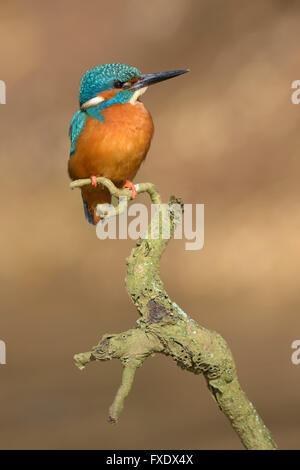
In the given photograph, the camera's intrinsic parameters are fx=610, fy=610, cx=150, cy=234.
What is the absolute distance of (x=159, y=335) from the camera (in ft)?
7.36

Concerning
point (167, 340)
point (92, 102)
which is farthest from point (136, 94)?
point (167, 340)

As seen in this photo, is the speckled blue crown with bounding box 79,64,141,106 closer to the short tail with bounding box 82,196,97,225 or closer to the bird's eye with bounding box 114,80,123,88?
the bird's eye with bounding box 114,80,123,88

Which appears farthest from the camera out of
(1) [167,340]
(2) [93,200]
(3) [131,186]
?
(2) [93,200]

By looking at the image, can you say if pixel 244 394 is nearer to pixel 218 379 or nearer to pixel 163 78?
pixel 218 379

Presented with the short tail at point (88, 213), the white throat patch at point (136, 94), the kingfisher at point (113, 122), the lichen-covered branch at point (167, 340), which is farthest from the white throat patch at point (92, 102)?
the short tail at point (88, 213)

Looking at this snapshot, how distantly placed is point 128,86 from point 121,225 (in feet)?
1.90

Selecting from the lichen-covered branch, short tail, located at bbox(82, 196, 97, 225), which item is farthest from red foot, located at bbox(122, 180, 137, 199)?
short tail, located at bbox(82, 196, 97, 225)

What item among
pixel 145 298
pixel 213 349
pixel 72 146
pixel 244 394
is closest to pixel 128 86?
pixel 72 146

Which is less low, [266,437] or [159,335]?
[159,335]

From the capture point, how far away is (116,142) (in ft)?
7.45

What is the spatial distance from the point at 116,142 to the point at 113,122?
0.26 ft

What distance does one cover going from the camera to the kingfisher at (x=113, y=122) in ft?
7.45

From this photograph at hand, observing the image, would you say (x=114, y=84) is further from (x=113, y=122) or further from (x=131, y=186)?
(x=131, y=186)

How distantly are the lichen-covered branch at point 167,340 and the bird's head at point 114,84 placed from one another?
312 mm
